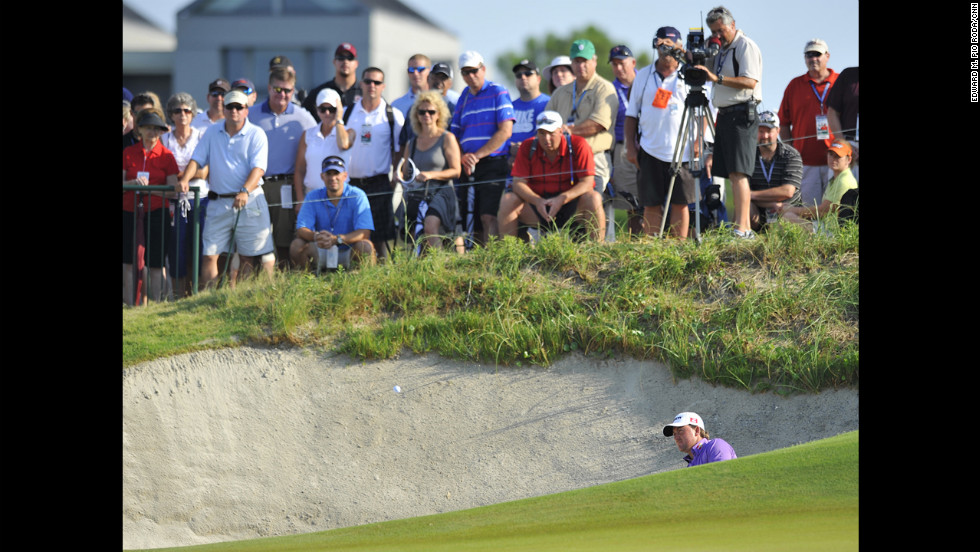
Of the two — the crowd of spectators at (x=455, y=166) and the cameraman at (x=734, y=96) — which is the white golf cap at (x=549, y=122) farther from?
the cameraman at (x=734, y=96)

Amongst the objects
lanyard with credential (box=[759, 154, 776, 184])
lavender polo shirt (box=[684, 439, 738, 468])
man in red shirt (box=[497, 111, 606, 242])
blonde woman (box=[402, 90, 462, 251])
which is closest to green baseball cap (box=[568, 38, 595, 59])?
man in red shirt (box=[497, 111, 606, 242])

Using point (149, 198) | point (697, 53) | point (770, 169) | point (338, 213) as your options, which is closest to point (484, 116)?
point (338, 213)

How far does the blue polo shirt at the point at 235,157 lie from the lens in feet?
39.1

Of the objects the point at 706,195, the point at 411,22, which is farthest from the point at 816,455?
the point at 411,22

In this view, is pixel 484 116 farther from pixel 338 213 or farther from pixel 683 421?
pixel 683 421

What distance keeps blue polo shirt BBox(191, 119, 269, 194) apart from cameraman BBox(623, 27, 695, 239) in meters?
3.70

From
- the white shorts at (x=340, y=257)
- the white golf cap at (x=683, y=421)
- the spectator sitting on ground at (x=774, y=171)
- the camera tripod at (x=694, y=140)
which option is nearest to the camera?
the white golf cap at (x=683, y=421)

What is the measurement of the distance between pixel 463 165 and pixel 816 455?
555 cm

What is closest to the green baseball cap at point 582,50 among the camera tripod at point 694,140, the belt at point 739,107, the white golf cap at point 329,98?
the camera tripod at point 694,140

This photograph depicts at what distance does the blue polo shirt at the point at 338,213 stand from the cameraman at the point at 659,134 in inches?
105
